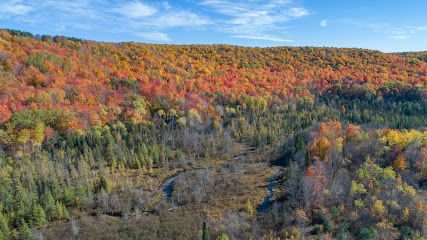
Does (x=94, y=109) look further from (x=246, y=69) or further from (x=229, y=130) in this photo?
(x=246, y=69)

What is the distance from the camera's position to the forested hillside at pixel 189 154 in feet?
162

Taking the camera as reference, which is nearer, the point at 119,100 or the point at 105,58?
the point at 119,100

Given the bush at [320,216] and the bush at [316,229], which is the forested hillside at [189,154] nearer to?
the bush at [316,229]

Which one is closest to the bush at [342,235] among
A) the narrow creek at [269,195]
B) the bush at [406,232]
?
the bush at [406,232]

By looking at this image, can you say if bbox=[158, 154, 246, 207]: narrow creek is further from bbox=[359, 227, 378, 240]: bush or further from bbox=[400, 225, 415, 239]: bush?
bbox=[400, 225, 415, 239]: bush

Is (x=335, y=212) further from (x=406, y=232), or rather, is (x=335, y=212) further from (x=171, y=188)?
(x=171, y=188)

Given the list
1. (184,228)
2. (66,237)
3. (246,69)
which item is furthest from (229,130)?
(246,69)

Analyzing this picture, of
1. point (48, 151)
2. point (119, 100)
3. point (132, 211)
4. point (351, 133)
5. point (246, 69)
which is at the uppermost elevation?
point (246, 69)

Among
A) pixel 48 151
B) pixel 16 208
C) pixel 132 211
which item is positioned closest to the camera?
pixel 16 208

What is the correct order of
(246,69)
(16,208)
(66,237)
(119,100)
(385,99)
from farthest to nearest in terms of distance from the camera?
1. (246,69)
2. (385,99)
3. (119,100)
4. (16,208)
5. (66,237)

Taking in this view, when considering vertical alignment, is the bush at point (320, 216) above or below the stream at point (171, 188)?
above

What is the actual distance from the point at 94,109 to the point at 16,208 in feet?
185

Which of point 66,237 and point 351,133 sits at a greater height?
point 351,133

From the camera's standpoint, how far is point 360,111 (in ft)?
444
